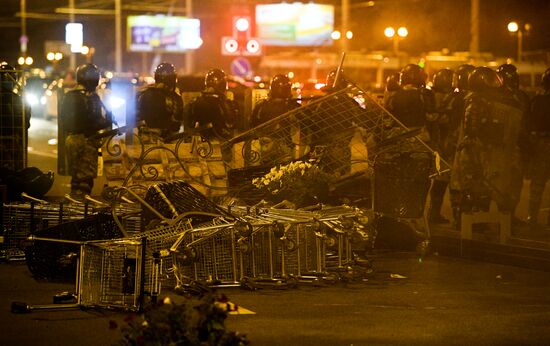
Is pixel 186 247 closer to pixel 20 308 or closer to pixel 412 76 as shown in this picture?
pixel 20 308

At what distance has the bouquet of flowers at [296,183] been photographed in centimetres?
1179

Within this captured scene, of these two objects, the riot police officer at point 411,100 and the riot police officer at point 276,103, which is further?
the riot police officer at point 411,100

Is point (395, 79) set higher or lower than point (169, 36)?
lower

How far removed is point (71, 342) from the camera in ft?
25.8

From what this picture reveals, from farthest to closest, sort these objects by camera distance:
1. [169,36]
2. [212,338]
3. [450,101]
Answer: [169,36] → [450,101] → [212,338]

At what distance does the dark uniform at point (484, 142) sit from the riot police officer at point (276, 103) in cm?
251

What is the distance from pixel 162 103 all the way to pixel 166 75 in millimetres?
387

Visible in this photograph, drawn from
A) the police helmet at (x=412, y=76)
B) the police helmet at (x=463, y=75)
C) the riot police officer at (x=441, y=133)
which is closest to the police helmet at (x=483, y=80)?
the police helmet at (x=463, y=75)

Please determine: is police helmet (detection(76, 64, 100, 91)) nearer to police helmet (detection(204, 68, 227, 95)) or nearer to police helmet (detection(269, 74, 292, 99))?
police helmet (detection(204, 68, 227, 95))

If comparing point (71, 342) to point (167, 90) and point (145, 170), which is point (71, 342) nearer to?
point (145, 170)

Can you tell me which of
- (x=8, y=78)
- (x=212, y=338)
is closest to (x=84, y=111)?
(x=8, y=78)

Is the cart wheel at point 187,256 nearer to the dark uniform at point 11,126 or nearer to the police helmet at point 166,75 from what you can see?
the dark uniform at point 11,126

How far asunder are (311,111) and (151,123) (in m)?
2.71

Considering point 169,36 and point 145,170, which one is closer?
point 145,170
